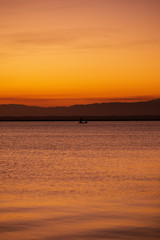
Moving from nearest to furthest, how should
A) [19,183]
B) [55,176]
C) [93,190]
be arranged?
[93,190]
[19,183]
[55,176]

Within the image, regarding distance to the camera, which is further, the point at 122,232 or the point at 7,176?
the point at 7,176

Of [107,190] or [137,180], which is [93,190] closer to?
[107,190]

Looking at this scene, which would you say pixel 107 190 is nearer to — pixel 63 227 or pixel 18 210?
pixel 18 210

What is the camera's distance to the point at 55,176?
2948 centimetres

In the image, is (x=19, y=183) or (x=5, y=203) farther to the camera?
(x=19, y=183)

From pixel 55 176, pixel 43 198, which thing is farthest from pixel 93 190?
pixel 55 176

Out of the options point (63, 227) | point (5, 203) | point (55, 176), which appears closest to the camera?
point (63, 227)

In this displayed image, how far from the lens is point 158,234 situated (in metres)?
13.1

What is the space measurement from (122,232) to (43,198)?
23.5ft

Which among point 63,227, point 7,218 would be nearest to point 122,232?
point 63,227

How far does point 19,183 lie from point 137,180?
7.56 meters

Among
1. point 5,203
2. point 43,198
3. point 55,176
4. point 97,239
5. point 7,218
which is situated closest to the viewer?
point 97,239

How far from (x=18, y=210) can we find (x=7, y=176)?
42.7 feet

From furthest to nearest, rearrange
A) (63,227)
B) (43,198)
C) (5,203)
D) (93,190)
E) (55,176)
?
(55,176) < (93,190) < (43,198) < (5,203) < (63,227)
